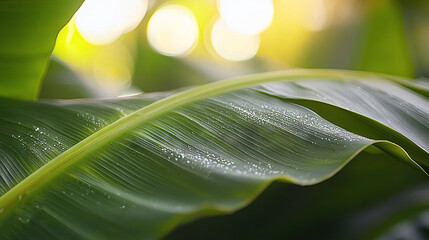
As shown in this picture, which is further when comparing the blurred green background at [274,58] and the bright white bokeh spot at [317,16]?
the bright white bokeh spot at [317,16]

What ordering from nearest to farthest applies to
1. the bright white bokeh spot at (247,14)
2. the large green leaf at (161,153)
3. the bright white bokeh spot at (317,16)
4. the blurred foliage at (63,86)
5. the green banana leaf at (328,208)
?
the large green leaf at (161,153) → the green banana leaf at (328,208) → the blurred foliage at (63,86) → the bright white bokeh spot at (317,16) → the bright white bokeh spot at (247,14)

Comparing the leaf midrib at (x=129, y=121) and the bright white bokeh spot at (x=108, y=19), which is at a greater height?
the bright white bokeh spot at (x=108, y=19)

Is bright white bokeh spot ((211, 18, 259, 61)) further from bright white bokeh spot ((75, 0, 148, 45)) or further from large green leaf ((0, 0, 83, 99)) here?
large green leaf ((0, 0, 83, 99))

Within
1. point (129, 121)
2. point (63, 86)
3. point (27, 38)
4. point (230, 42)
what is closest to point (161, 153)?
point (129, 121)

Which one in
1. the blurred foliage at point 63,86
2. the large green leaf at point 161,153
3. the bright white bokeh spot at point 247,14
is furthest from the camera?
the bright white bokeh spot at point 247,14

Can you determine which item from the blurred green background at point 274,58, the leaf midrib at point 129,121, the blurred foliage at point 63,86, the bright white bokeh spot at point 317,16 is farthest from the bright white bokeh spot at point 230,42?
the leaf midrib at point 129,121

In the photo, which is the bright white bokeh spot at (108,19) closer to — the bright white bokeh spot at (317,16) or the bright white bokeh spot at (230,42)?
the bright white bokeh spot at (230,42)

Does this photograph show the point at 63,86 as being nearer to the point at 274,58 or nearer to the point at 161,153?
the point at 161,153
